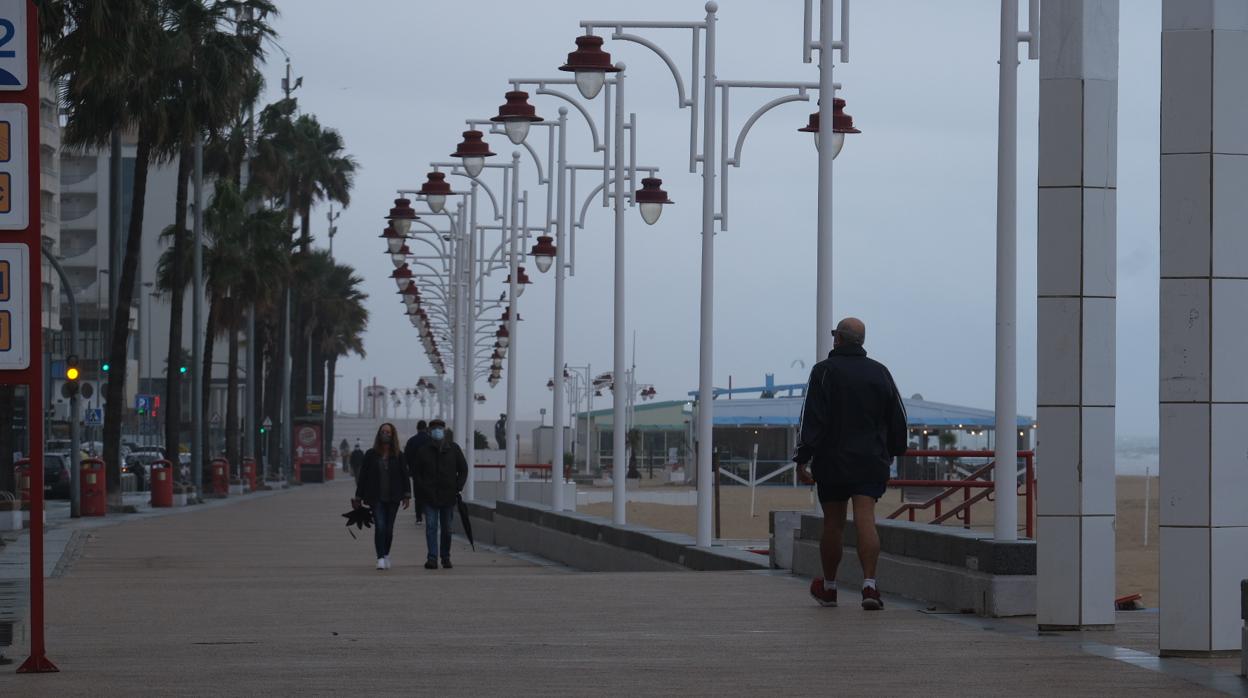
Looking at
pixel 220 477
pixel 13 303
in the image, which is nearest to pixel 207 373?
pixel 220 477

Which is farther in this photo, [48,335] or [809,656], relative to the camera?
[48,335]

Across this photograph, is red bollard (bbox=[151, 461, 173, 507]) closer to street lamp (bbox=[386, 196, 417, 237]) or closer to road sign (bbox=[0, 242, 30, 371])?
street lamp (bbox=[386, 196, 417, 237])

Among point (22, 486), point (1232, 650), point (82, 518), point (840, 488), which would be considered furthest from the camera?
point (22, 486)

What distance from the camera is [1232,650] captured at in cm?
898

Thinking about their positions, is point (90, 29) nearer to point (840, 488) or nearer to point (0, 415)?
point (0, 415)

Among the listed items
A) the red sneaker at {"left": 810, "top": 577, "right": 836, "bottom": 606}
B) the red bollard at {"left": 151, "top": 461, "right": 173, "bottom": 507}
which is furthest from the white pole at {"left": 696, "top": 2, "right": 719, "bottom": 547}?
the red bollard at {"left": 151, "top": 461, "right": 173, "bottom": 507}

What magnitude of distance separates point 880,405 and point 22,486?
34.1 meters

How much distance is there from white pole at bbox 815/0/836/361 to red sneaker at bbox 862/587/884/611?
548 cm

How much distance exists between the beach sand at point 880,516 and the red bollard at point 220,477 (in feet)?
39.0

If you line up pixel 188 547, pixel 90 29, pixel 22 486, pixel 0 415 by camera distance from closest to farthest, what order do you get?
pixel 90 29
pixel 188 547
pixel 0 415
pixel 22 486

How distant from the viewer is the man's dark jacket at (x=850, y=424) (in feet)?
38.6

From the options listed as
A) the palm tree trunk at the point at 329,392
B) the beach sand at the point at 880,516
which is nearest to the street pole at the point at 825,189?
the beach sand at the point at 880,516

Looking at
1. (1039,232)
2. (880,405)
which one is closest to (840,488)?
(880,405)

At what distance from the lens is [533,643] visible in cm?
1007
